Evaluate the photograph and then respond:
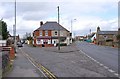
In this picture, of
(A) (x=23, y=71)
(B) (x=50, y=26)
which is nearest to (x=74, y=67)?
(A) (x=23, y=71)

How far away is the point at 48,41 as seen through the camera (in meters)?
91.0

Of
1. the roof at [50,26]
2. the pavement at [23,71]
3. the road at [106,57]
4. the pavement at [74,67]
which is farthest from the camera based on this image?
the roof at [50,26]

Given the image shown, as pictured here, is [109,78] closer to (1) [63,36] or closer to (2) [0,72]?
(2) [0,72]

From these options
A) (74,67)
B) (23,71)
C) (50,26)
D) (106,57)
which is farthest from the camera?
(50,26)

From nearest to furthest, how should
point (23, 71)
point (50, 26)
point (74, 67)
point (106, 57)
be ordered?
point (23, 71) < point (74, 67) < point (106, 57) < point (50, 26)

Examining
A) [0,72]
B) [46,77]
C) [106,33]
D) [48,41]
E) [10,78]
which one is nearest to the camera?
[0,72]

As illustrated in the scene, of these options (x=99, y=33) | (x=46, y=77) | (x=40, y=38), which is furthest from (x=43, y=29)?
(x=46, y=77)

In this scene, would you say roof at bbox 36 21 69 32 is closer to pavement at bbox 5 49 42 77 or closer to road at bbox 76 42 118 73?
road at bbox 76 42 118 73

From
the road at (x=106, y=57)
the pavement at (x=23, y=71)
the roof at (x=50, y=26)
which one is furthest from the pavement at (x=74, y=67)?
the roof at (x=50, y=26)

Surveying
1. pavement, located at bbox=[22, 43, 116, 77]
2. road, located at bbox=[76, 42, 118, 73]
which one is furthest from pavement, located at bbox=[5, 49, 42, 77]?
road, located at bbox=[76, 42, 118, 73]

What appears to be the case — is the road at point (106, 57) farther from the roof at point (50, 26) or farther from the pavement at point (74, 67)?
the roof at point (50, 26)

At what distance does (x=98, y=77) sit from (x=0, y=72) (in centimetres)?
492

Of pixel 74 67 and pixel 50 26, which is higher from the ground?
pixel 50 26

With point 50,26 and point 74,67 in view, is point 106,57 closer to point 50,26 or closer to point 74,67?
point 74,67
